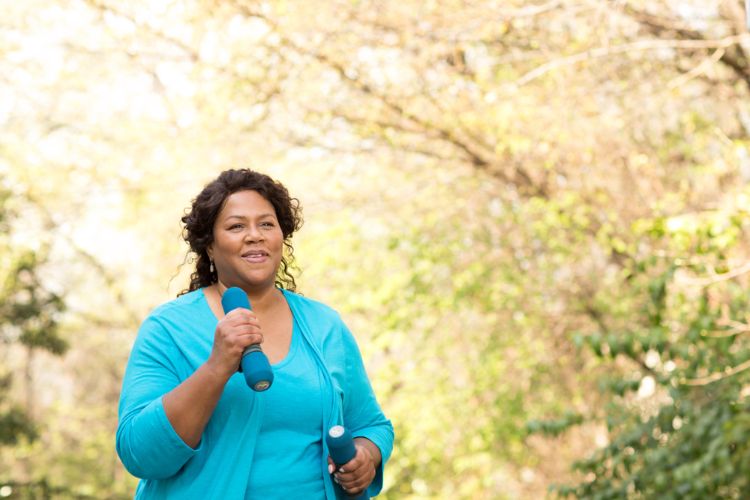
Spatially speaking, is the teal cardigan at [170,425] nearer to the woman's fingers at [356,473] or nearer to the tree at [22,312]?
the woman's fingers at [356,473]

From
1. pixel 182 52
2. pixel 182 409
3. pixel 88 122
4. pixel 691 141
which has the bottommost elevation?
pixel 182 409

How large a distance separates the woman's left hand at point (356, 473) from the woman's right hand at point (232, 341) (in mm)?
391

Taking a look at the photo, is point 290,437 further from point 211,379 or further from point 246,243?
point 246,243

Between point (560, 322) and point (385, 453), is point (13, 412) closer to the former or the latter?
point (560, 322)

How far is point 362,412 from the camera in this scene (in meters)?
2.79

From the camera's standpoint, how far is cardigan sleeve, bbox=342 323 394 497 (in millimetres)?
2750

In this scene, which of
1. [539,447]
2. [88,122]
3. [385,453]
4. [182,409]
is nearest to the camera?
[182,409]

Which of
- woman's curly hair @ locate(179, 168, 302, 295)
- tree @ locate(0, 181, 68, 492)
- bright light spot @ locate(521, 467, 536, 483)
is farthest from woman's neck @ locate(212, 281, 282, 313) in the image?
bright light spot @ locate(521, 467, 536, 483)

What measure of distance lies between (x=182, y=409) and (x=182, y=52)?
725 cm

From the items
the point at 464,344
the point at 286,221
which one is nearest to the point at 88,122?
the point at 464,344

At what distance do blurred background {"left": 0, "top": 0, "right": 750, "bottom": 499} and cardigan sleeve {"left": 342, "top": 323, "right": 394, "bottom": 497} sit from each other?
2.32 metres

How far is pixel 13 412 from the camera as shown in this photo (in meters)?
10.6

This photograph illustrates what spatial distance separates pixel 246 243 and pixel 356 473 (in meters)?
0.59

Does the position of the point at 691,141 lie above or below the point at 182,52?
below
